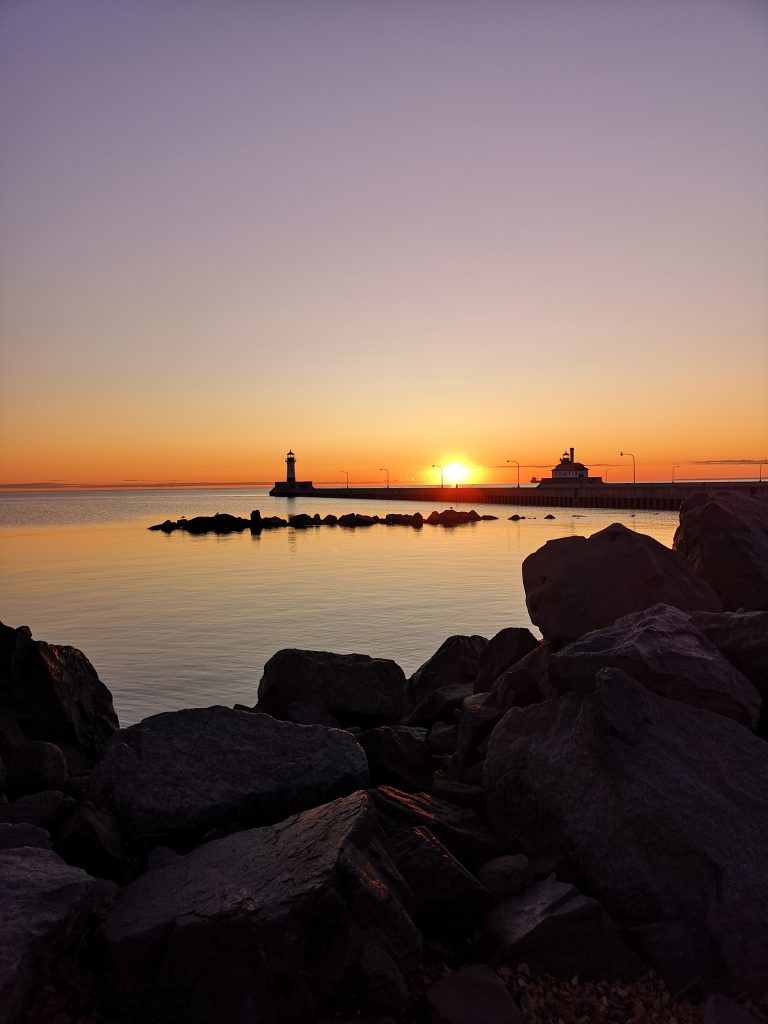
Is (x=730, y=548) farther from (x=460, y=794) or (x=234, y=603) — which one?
(x=234, y=603)

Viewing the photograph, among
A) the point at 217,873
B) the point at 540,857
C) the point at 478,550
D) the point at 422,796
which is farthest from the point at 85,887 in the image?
the point at 478,550

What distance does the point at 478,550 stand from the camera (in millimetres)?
48281

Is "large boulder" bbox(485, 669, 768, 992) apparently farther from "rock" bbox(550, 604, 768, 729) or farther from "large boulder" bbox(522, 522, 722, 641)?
"large boulder" bbox(522, 522, 722, 641)

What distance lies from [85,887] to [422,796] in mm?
2750

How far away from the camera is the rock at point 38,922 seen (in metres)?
4.01

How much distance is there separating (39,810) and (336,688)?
498 centimetres

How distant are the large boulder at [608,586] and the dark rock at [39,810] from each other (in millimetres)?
5477

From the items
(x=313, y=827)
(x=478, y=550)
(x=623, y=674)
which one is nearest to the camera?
(x=313, y=827)

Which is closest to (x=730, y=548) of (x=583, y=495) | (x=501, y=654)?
(x=501, y=654)

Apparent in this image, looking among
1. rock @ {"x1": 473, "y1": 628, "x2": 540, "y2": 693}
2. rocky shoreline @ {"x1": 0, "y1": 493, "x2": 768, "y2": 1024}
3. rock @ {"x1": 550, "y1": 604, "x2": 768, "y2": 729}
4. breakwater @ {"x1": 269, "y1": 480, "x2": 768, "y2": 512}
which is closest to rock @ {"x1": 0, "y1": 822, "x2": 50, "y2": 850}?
rocky shoreline @ {"x1": 0, "y1": 493, "x2": 768, "y2": 1024}

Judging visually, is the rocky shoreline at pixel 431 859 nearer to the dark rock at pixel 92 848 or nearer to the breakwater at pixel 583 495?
the dark rock at pixel 92 848

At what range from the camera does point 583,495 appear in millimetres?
132250

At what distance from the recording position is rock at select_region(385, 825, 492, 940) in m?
4.86

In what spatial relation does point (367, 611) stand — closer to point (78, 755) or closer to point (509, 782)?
point (78, 755)
